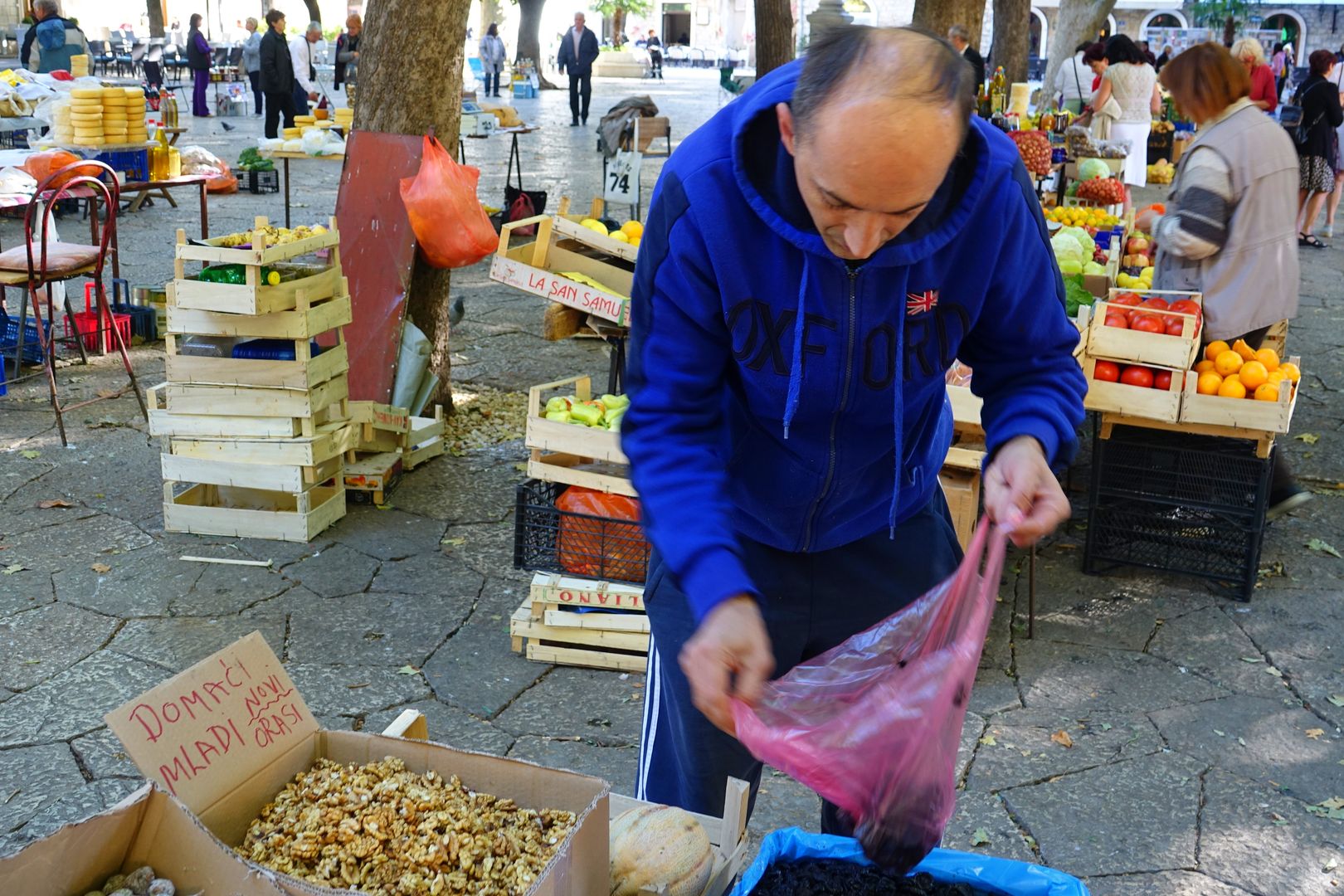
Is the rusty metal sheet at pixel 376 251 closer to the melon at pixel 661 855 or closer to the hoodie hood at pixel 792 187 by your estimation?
the melon at pixel 661 855

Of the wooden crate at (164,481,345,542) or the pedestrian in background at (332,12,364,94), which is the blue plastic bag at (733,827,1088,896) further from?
the pedestrian in background at (332,12,364,94)

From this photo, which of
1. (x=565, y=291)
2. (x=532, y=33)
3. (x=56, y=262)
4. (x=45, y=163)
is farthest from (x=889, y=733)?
(x=532, y=33)

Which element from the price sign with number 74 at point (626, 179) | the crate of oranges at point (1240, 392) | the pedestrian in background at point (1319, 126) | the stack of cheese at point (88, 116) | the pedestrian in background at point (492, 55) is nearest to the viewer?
the crate of oranges at point (1240, 392)

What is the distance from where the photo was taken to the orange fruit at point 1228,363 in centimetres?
462

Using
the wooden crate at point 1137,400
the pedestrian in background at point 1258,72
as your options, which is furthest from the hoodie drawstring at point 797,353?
the pedestrian in background at point 1258,72

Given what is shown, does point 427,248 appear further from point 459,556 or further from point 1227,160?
point 1227,160

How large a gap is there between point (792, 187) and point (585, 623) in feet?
8.39

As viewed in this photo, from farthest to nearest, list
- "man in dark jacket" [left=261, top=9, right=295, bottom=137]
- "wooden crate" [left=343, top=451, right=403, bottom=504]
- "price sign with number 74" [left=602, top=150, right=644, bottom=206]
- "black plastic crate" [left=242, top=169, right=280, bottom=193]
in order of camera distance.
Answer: "man in dark jacket" [left=261, top=9, right=295, bottom=137] → "black plastic crate" [left=242, top=169, right=280, bottom=193] → "price sign with number 74" [left=602, top=150, right=644, bottom=206] → "wooden crate" [left=343, top=451, right=403, bottom=504]

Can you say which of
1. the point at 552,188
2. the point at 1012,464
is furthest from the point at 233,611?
the point at 552,188

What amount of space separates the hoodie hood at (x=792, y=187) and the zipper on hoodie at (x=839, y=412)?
0.05 meters

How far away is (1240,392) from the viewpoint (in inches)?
178

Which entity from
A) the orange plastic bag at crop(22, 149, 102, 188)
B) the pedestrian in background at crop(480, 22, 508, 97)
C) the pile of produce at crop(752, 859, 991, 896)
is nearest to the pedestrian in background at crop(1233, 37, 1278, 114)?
the orange plastic bag at crop(22, 149, 102, 188)

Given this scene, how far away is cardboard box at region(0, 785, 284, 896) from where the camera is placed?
176 centimetres

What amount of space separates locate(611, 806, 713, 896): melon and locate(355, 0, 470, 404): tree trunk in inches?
162
